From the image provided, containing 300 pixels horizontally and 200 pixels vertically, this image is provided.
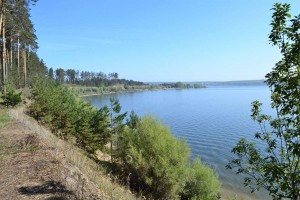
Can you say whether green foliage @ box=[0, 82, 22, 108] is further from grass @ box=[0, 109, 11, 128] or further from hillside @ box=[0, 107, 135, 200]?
hillside @ box=[0, 107, 135, 200]

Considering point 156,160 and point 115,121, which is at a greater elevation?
point 115,121

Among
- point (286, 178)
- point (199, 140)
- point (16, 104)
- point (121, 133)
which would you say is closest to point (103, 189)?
point (286, 178)

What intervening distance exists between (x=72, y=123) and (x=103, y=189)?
15.5 metres

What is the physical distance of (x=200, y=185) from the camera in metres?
21.5

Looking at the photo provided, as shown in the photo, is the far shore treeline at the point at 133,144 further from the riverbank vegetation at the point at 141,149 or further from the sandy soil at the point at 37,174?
the sandy soil at the point at 37,174

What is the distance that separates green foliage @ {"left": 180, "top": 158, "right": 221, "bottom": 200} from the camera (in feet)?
69.7

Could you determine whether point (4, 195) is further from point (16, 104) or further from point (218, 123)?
point (218, 123)

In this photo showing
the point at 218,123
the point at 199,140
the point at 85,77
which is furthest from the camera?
the point at 85,77

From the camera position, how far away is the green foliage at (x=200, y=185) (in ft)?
69.7

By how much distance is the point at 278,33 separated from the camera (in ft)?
14.4

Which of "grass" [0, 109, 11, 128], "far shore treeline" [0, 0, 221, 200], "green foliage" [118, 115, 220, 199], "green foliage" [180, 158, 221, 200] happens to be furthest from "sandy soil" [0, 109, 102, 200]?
"green foliage" [180, 158, 221, 200]

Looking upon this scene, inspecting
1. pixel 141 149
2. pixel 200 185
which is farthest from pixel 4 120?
→ pixel 200 185

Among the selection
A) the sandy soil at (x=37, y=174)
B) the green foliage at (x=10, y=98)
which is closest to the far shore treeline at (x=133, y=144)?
the green foliage at (x=10, y=98)

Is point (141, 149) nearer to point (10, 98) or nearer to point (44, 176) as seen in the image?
point (10, 98)
